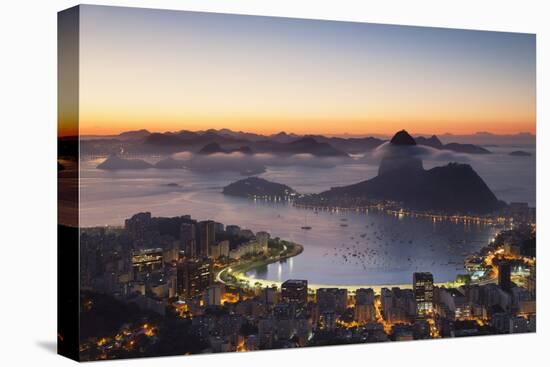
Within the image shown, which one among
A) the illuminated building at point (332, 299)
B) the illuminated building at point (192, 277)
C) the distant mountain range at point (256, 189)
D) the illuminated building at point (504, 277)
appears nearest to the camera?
the illuminated building at point (192, 277)

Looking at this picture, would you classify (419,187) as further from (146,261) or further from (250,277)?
(146,261)

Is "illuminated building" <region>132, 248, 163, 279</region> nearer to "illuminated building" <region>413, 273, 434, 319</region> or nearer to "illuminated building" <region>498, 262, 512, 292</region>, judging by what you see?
"illuminated building" <region>413, 273, 434, 319</region>

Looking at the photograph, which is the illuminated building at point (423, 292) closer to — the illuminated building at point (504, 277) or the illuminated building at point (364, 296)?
the illuminated building at point (364, 296)

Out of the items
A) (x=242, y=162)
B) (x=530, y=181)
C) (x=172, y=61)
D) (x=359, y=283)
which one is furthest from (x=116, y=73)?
(x=530, y=181)

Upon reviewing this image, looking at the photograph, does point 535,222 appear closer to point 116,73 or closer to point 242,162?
point 242,162

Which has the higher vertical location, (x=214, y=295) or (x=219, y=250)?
(x=219, y=250)

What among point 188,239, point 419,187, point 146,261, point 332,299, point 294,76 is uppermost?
point 294,76

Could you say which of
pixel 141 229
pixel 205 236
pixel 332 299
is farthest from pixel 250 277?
pixel 141 229

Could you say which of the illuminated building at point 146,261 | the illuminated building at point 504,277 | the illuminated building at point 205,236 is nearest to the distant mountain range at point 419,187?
the illuminated building at point 504,277
